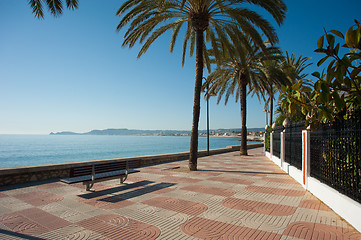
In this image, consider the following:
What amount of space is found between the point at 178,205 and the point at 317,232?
264 cm

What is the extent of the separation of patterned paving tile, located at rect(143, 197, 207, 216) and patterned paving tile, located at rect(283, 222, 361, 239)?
170cm

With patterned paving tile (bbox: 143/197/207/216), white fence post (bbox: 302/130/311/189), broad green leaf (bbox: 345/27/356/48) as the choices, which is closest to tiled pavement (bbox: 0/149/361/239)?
patterned paving tile (bbox: 143/197/207/216)

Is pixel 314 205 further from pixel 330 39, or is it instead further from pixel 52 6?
pixel 52 6

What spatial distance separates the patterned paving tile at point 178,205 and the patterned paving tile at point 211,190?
3.61 ft

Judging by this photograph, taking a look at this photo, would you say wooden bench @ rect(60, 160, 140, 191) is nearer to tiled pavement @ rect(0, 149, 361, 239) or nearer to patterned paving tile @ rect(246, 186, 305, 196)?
tiled pavement @ rect(0, 149, 361, 239)

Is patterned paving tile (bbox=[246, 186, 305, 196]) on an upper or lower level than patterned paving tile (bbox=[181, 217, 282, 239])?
lower

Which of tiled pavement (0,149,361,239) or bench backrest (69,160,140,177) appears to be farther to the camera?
bench backrest (69,160,140,177)

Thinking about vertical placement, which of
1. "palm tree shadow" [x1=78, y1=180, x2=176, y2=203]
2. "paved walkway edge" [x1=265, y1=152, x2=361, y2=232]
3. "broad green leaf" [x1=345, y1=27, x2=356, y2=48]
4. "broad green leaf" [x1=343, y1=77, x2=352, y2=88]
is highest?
"broad green leaf" [x1=345, y1=27, x2=356, y2=48]

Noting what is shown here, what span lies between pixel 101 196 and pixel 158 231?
2.74 metres

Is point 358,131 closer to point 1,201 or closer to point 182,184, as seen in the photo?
point 182,184

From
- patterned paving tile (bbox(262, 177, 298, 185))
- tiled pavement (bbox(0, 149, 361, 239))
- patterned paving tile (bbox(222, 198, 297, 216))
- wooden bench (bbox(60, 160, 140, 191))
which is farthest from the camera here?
patterned paving tile (bbox(262, 177, 298, 185))

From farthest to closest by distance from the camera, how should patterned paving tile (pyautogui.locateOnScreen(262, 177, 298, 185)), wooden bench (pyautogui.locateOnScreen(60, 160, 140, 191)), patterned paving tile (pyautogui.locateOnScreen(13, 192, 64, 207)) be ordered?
1. patterned paving tile (pyautogui.locateOnScreen(262, 177, 298, 185))
2. wooden bench (pyautogui.locateOnScreen(60, 160, 140, 191))
3. patterned paving tile (pyautogui.locateOnScreen(13, 192, 64, 207))

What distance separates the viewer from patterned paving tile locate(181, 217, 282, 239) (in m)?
3.67

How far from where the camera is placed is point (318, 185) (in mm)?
5930
